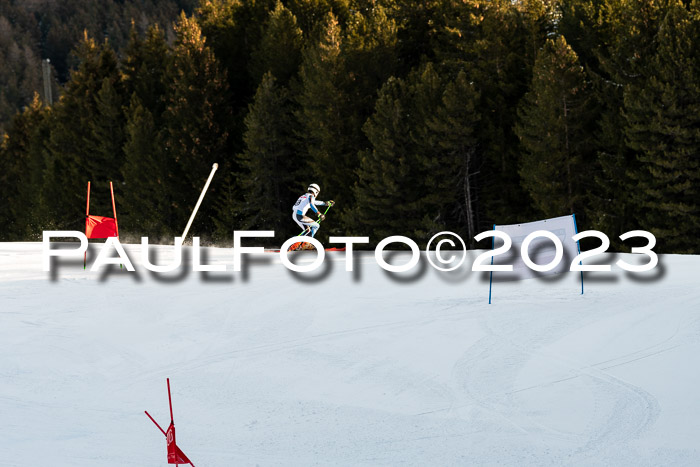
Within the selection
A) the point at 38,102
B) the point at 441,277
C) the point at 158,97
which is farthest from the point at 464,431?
the point at 38,102

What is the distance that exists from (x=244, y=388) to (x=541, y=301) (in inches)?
200

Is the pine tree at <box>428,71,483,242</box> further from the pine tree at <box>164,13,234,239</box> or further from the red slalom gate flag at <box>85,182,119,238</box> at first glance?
the red slalom gate flag at <box>85,182,119,238</box>

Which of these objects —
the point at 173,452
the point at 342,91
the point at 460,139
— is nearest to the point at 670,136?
the point at 460,139

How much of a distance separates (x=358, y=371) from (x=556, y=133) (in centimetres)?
2354

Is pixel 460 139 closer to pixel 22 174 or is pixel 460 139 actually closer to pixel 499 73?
Answer: pixel 499 73

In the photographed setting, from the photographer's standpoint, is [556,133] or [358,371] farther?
[556,133]

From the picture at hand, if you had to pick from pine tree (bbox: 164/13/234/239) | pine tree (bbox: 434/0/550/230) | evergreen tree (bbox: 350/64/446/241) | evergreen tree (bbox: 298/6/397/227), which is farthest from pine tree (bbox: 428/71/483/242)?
pine tree (bbox: 164/13/234/239)

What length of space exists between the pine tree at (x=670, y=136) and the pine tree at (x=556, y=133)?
2.33 m

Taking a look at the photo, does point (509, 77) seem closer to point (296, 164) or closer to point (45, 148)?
point (296, 164)

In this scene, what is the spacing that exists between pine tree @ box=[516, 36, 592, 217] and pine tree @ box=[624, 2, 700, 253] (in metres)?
2.33

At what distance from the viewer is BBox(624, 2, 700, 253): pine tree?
27578 millimetres

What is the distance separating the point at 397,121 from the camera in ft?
112

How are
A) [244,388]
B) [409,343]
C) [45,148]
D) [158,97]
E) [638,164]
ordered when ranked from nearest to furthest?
[244,388], [409,343], [638,164], [158,97], [45,148]

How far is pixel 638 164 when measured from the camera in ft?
99.8
